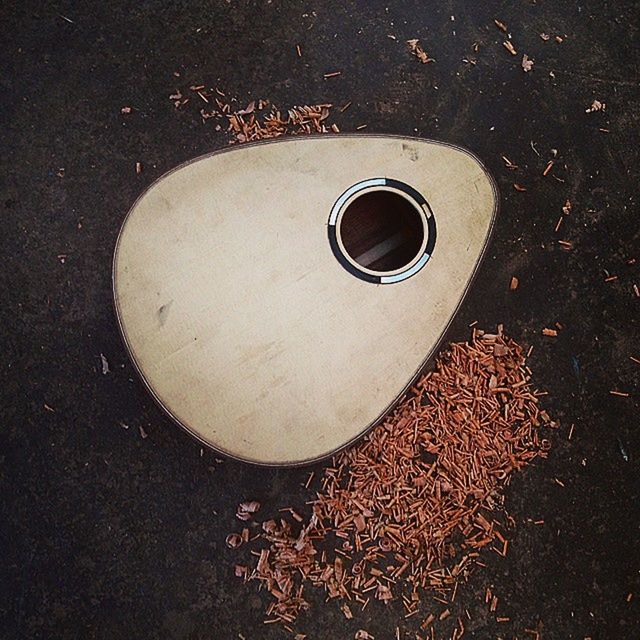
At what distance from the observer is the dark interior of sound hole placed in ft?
5.89

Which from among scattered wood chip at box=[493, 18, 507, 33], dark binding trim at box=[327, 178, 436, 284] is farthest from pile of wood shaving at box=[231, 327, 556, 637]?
scattered wood chip at box=[493, 18, 507, 33]

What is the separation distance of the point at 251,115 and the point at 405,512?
1.37 m

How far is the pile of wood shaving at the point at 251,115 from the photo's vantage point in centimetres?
218

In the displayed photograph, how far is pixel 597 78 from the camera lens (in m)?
2.35

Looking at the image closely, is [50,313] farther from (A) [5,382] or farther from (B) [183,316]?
(B) [183,316]

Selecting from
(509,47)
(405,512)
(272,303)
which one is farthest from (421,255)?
(509,47)

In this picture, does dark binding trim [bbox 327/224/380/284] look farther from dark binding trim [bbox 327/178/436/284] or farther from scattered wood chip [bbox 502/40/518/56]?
scattered wood chip [bbox 502/40/518/56]

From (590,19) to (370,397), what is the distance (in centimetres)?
171

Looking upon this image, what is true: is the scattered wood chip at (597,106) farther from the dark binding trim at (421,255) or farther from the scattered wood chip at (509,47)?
the dark binding trim at (421,255)

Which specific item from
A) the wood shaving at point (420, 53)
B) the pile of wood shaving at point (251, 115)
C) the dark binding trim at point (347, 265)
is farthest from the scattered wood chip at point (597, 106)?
the dark binding trim at point (347, 265)

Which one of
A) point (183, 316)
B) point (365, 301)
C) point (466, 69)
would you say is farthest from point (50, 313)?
point (466, 69)

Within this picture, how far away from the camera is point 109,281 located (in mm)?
2080

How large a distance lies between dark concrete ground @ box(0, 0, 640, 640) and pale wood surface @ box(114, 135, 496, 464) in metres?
0.43

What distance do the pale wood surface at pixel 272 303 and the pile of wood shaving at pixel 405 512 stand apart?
1.09ft
